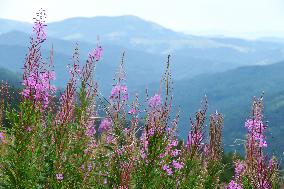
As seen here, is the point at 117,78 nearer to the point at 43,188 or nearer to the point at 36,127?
the point at 36,127

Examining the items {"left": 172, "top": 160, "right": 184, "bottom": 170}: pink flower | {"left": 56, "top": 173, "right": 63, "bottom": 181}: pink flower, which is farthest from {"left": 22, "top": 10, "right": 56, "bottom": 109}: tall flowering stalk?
{"left": 172, "top": 160, "right": 184, "bottom": 170}: pink flower

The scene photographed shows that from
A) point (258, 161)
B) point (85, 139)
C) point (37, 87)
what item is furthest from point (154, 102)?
point (258, 161)

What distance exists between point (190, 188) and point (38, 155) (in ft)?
9.01

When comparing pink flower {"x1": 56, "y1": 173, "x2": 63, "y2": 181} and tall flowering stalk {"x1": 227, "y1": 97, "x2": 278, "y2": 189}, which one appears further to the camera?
pink flower {"x1": 56, "y1": 173, "x2": 63, "y2": 181}

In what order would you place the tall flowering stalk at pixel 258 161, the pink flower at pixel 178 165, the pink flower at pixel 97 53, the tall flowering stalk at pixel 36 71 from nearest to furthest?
the tall flowering stalk at pixel 258 161 < the tall flowering stalk at pixel 36 71 < the pink flower at pixel 178 165 < the pink flower at pixel 97 53

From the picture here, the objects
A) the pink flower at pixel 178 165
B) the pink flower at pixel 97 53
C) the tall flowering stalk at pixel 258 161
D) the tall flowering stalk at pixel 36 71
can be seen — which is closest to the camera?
the tall flowering stalk at pixel 258 161

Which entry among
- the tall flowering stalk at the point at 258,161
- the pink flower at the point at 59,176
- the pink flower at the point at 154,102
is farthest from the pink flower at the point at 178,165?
the tall flowering stalk at the point at 258,161

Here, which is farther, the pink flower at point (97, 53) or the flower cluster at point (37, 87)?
the pink flower at point (97, 53)

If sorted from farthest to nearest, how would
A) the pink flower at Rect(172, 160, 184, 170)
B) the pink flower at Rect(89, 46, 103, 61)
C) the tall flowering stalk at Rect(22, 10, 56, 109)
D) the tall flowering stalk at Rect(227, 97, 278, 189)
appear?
the pink flower at Rect(89, 46, 103, 61), the pink flower at Rect(172, 160, 184, 170), the tall flowering stalk at Rect(22, 10, 56, 109), the tall flowering stalk at Rect(227, 97, 278, 189)

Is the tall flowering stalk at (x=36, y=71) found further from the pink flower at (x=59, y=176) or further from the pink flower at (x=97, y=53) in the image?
the pink flower at (x=97, y=53)

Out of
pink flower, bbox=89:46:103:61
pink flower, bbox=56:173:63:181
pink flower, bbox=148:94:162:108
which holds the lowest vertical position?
pink flower, bbox=56:173:63:181

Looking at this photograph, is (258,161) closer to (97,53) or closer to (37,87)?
(37,87)

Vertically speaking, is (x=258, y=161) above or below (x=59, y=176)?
above

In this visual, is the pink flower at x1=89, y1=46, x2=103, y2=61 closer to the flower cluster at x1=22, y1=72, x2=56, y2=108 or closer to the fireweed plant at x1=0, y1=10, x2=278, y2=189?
the fireweed plant at x1=0, y1=10, x2=278, y2=189
